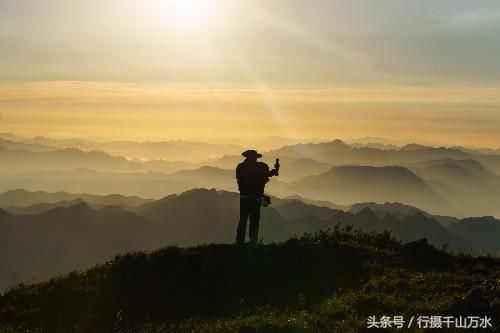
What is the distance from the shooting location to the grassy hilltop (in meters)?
13.7

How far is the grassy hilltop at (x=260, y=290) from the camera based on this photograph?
1370 cm

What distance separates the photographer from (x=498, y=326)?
37.6 ft

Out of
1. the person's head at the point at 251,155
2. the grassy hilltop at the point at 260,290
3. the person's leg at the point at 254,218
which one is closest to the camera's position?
the grassy hilltop at the point at 260,290

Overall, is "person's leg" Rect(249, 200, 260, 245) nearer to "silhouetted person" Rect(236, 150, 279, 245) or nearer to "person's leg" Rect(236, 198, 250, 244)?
"silhouetted person" Rect(236, 150, 279, 245)

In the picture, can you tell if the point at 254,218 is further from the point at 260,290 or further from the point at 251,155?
the point at 260,290

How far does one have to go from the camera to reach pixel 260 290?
17.7 m

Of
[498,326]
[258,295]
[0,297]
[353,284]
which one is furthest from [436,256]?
[0,297]

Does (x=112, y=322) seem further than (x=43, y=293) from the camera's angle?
No

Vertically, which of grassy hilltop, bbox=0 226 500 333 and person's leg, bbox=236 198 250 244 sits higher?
person's leg, bbox=236 198 250 244

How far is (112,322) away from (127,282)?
2.93 meters

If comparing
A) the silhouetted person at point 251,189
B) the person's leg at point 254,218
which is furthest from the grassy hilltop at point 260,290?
the silhouetted person at point 251,189

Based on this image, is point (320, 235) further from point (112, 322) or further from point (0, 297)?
point (0, 297)

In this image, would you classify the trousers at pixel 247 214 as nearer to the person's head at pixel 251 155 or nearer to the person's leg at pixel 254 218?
the person's leg at pixel 254 218

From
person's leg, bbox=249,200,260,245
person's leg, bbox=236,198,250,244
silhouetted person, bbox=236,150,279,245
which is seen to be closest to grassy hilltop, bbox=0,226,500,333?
person's leg, bbox=236,198,250,244
